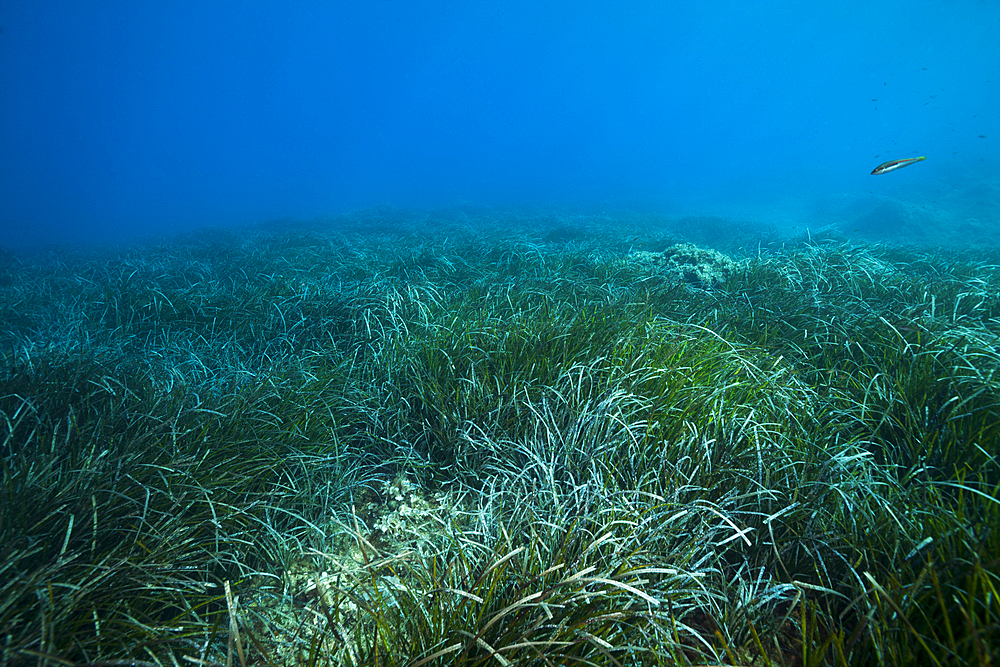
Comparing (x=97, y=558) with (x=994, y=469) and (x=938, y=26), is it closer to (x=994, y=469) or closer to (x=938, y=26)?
(x=994, y=469)

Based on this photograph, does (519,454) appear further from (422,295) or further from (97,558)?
(422,295)

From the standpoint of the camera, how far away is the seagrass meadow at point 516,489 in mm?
1130

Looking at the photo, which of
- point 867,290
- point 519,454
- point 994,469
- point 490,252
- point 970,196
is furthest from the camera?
point 970,196

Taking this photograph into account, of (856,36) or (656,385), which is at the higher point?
(856,36)

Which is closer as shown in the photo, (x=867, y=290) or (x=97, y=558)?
(x=97, y=558)

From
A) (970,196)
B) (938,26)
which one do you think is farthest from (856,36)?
(970,196)

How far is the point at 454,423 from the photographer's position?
231cm

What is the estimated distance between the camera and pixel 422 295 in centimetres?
436

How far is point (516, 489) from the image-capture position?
6.10 feet

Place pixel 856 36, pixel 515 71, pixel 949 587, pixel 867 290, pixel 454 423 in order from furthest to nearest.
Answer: pixel 515 71, pixel 856 36, pixel 867 290, pixel 454 423, pixel 949 587

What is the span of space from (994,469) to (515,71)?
165m

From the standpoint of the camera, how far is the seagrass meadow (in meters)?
1.13

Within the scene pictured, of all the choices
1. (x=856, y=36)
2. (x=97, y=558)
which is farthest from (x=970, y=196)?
(x=856, y=36)

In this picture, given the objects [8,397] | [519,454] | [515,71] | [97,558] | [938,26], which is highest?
[515,71]
